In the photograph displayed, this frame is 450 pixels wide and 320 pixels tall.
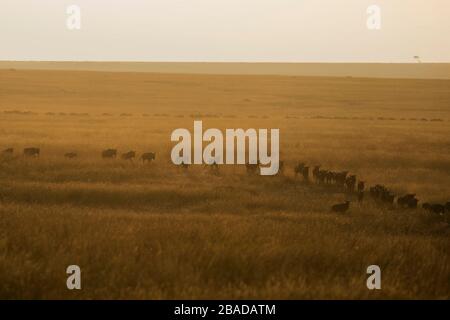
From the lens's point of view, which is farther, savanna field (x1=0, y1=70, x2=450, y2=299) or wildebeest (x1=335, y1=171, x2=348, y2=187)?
wildebeest (x1=335, y1=171, x2=348, y2=187)

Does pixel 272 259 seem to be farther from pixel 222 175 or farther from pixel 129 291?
pixel 222 175

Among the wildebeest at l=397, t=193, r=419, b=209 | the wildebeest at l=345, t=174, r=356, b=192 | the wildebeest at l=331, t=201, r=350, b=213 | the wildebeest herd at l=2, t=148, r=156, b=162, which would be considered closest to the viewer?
the wildebeest at l=331, t=201, r=350, b=213

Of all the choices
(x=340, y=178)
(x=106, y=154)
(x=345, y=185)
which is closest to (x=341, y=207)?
(x=340, y=178)

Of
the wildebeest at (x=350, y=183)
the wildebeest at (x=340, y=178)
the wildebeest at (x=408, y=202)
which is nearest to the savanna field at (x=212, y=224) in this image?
the wildebeest at (x=408, y=202)

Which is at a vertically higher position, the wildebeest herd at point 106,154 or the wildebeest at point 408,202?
the wildebeest herd at point 106,154

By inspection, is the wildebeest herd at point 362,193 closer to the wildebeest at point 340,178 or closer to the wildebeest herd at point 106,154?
the wildebeest at point 340,178

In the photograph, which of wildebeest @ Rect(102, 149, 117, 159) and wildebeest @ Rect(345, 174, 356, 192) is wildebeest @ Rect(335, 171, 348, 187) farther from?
wildebeest @ Rect(102, 149, 117, 159)

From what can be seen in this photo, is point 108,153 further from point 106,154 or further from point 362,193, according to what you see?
point 362,193

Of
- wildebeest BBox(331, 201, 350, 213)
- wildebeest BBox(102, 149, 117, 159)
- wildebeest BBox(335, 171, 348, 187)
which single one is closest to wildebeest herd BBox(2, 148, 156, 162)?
wildebeest BBox(102, 149, 117, 159)

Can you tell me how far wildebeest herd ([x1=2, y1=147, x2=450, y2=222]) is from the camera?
12094mm

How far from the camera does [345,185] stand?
16250 millimetres

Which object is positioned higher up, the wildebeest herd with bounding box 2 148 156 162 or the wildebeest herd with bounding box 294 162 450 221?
the wildebeest herd with bounding box 2 148 156 162

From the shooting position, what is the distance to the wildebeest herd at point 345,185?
1209 cm
